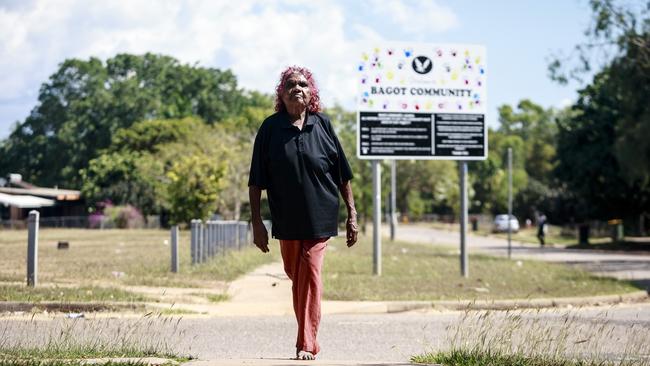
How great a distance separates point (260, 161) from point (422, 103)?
13.0 metres

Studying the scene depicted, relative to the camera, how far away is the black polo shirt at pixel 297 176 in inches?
265

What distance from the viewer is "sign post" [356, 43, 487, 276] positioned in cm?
1928

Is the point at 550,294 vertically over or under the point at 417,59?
under

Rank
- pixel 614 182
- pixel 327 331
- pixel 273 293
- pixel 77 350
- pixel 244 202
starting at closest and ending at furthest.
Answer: pixel 77 350 → pixel 327 331 → pixel 273 293 → pixel 614 182 → pixel 244 202

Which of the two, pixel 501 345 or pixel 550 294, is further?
pixel 550 294

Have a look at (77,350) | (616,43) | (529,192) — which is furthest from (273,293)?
(529,192)

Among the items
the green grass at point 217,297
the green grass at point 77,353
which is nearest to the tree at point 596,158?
the green grass at point 217,297

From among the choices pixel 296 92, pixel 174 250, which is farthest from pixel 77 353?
pixel 174 250

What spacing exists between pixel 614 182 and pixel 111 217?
36.9 meters

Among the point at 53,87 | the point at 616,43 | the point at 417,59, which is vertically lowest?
the point at 417,59

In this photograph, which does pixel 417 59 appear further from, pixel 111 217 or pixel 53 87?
pixel 53 87

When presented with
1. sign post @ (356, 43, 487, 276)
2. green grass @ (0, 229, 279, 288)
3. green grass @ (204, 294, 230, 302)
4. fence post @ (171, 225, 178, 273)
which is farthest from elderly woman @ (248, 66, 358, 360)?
sign post @ (356, 43, 487, 276)

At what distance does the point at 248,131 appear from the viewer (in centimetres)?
6081

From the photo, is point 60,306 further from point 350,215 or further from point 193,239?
point 193,239
